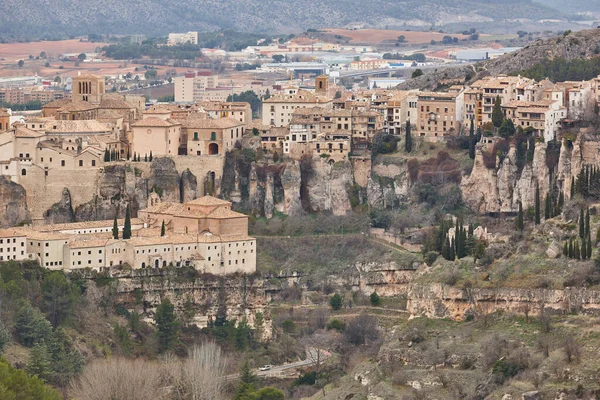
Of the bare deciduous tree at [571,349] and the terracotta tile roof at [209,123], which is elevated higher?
the terracotta tile roof at [209,123]

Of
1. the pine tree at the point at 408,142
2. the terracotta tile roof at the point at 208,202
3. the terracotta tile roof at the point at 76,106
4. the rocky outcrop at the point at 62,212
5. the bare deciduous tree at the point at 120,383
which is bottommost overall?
the bare deciduous tree at the point at 120,383

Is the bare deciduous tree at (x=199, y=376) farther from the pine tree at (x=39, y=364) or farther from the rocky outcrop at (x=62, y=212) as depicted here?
the rocky outcrop at (x=62, y=212)

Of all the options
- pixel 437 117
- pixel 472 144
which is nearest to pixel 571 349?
pixel 472 144

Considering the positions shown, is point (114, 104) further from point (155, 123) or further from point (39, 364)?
point (39, 364)

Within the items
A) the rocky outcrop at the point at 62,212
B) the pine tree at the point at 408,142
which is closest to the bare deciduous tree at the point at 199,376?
the rocky outcrop at the point at 62,212

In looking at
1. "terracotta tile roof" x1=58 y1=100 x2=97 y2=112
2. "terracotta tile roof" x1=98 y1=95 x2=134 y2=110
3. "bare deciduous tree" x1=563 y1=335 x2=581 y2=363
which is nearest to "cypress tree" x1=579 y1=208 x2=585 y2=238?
"bare deciduous tree" x1=563 y1=335 x2=581 y2=363

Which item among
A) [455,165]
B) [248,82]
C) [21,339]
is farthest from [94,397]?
[248,82]

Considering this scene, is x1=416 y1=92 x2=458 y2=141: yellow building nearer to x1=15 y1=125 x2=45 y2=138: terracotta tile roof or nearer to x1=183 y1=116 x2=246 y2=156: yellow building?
x1=183 y1=116 x2=246 y2=156: yellow building
